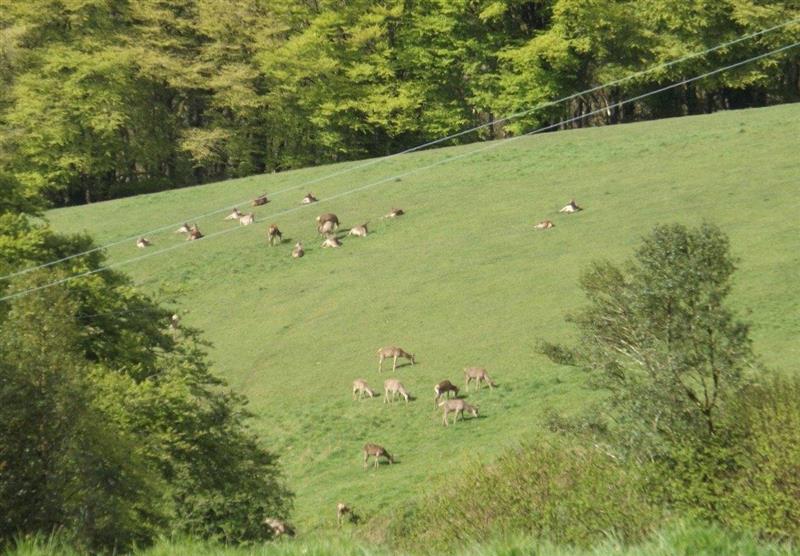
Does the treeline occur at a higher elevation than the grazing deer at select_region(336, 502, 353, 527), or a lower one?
higher

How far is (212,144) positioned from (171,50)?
8009 mm

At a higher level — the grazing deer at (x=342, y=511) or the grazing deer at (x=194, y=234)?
the grazing deer at (x=194, y=234)

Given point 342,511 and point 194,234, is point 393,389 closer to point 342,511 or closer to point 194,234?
point 342,511

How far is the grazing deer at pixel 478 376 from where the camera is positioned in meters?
34.7

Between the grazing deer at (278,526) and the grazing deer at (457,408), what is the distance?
7.81 metres

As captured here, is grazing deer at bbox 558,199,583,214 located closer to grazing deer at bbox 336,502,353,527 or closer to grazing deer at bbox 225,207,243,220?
grazing deer at bbox 225,207,243,220

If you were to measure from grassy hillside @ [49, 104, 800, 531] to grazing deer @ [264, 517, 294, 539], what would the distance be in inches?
58.8

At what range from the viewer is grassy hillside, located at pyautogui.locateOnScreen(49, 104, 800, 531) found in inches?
1308

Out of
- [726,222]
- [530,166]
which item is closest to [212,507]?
[726,222]

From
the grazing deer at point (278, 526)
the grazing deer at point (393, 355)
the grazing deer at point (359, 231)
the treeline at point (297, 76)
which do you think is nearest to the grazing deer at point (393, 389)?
the grazing deer at point (393, 355)

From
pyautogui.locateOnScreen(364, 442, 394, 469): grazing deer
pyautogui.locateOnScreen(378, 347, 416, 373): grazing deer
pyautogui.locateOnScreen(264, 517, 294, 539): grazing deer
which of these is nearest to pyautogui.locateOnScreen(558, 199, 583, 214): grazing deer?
pyautogui.locateOnScreen(378, 347, 416, 373): grazing deer

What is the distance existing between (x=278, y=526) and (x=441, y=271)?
2224 cm

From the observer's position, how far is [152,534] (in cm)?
2047

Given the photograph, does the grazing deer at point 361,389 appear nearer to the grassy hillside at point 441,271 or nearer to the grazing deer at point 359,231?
the grassy hillside at point 441,271
